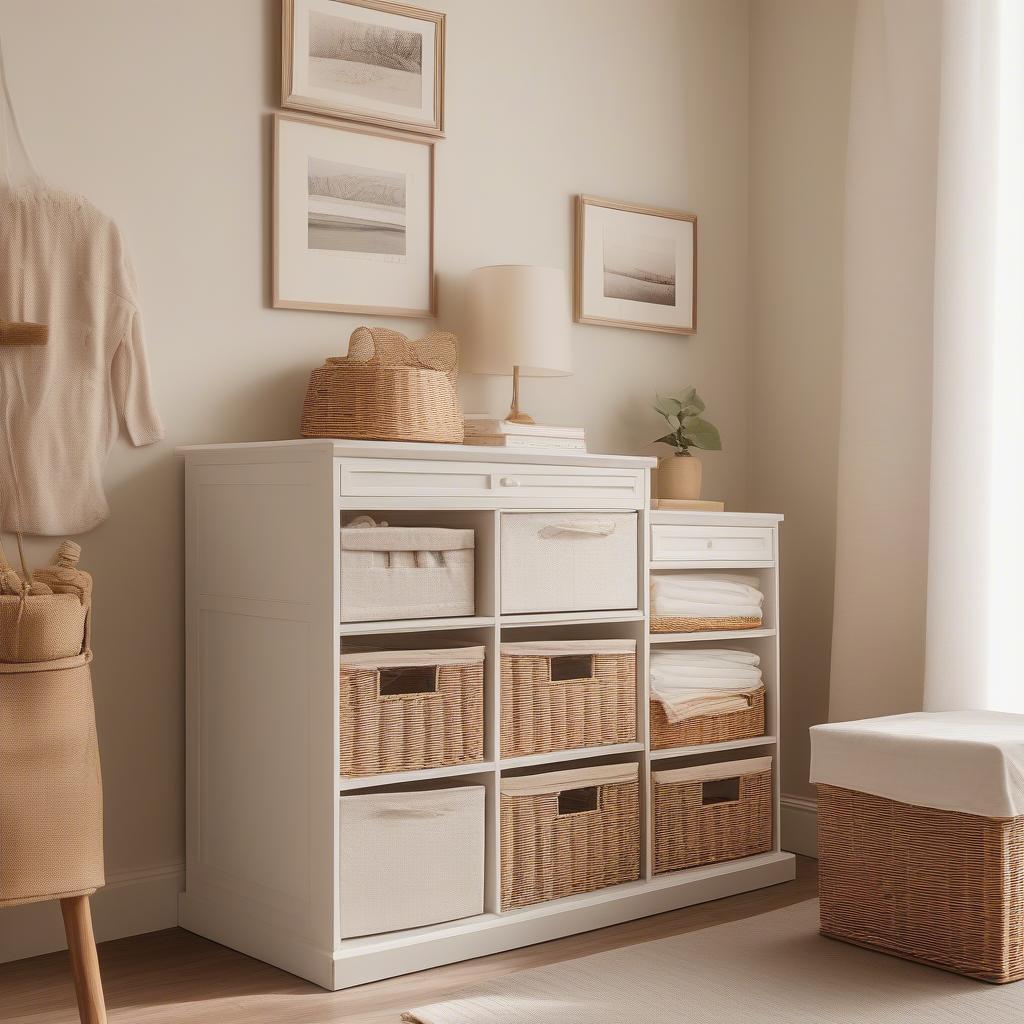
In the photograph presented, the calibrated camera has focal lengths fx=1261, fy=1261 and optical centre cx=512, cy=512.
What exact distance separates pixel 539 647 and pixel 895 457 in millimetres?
1175

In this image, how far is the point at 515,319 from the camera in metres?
3.03

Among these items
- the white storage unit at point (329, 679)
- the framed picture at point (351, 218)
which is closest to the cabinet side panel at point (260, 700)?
the white storage unit at point (329, 679)

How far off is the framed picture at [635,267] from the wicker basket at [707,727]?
111 centimetres

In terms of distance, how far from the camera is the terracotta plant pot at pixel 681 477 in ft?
11.1

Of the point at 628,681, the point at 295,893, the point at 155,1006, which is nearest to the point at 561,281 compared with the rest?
the point at 628,681

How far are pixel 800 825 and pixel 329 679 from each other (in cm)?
173

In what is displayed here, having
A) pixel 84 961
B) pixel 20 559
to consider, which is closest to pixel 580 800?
pixel 84 961

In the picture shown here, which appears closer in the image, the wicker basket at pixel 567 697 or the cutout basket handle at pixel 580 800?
the wicker basket at pixel 567 697

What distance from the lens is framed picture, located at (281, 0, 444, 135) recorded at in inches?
114

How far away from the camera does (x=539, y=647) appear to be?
2746mm

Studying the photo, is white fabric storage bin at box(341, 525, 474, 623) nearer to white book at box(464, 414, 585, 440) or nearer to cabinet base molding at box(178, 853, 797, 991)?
white book at box(464, 414, 585, 440)

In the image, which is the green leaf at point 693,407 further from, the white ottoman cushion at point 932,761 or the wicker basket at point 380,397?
the white ottoman cushion at point 932,761

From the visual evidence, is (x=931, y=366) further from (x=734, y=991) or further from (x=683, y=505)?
(x=734, y=991)

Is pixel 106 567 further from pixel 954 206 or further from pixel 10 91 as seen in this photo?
pixel 954 206
